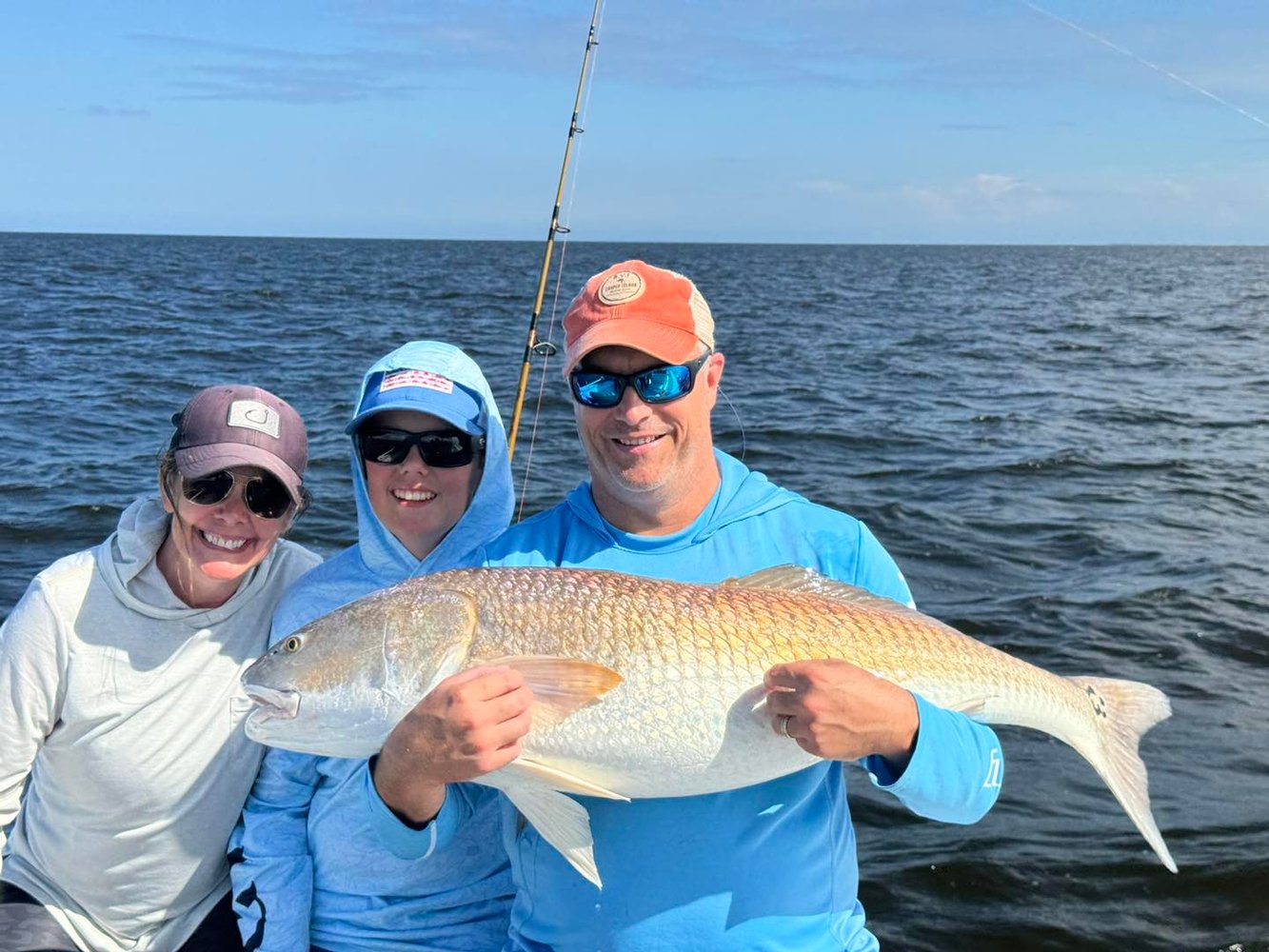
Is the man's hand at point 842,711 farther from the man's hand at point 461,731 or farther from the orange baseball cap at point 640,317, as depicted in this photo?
the orange baseball cap at point 640,317

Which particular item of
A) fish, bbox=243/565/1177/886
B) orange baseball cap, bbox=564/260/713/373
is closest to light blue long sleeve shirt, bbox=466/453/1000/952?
fish, bbox=243/565/1177/886

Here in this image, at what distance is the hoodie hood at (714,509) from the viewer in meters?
3.39

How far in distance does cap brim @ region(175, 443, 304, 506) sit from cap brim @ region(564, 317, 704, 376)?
1.15 metres

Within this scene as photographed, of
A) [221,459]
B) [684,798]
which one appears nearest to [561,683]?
[684,798]

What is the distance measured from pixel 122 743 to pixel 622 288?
7.30 feet

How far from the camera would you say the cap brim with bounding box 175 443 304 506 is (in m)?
3.66

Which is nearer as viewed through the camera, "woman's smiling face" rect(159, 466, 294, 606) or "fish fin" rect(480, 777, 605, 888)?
"fish fin" rect(480, 777, 605, 888)

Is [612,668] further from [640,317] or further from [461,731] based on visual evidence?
[640,317]

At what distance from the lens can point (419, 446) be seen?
385 centimetres

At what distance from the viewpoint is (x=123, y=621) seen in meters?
3.66

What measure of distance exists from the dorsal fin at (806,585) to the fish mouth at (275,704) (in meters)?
1.28

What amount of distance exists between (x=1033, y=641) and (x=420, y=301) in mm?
38921

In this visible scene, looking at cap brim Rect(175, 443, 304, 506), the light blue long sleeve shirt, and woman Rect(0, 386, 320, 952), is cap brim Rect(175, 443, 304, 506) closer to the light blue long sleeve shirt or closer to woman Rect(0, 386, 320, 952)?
woman Rect(0, 386, 320, 952)

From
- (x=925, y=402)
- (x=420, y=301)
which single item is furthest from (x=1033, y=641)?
(x=420, y=301)
